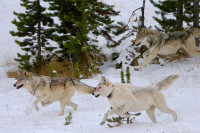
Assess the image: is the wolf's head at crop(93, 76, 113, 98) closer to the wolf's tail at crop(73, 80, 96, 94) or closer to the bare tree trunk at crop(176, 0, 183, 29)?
the wolf's tail at crop(73, 80, 96, 94)

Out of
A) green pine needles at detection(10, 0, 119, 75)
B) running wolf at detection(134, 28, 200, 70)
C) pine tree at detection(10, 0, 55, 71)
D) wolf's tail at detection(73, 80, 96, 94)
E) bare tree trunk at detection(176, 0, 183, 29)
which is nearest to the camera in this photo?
wolf's tail at detection(73, 80, 96, 94)

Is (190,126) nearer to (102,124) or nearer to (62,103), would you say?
(102,124)

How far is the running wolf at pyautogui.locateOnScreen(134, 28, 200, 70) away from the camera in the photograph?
12.8 meters

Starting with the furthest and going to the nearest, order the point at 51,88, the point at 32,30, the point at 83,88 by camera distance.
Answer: the point at 32,30
the point at 51,88
the point at 83,88

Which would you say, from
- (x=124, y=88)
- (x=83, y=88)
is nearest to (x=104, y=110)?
(x=83, y=88)

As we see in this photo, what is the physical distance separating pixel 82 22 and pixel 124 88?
7880 millimetres

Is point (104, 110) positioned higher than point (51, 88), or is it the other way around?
point (51, 88)

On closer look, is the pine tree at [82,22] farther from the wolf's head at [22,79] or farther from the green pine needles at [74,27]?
the wolf's head at [22,79]

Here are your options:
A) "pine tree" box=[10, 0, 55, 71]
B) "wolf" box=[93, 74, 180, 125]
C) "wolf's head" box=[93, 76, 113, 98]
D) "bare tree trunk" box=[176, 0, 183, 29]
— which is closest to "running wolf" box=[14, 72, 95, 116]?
"wolf's head" box=[93, 76, 113, 98]

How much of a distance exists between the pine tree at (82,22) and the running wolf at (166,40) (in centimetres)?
254

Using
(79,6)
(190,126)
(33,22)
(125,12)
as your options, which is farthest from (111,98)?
(125,12)

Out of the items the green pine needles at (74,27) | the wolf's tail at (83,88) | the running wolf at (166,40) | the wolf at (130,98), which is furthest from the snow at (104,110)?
the green pine needles at (74,27)

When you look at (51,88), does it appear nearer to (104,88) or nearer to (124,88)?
(104,88)

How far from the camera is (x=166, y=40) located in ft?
42.3
